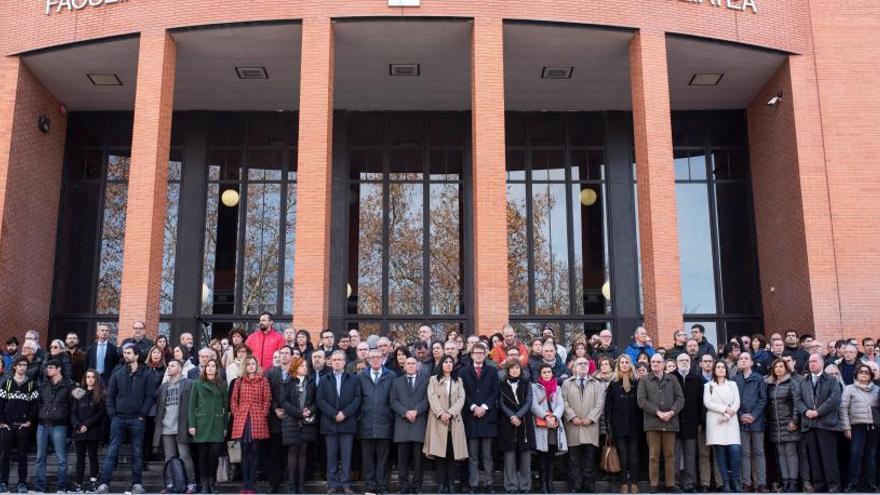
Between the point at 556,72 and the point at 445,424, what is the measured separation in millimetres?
10876

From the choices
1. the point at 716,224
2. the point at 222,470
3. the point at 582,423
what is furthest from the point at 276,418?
the point at 716,224

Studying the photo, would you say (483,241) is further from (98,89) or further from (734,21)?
(98,89)

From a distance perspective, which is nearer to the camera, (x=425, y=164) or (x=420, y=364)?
(x=420, y=364)

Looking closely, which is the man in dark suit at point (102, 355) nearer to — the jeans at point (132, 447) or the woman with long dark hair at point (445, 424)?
the jeans at point (132, 447)

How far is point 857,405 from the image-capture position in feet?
35.9

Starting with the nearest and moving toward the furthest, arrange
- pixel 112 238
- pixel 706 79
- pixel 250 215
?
pixel 706 79
pixel 250 215
pixel 112 238

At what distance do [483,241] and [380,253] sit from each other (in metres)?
4.76

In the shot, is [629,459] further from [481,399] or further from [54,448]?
[54,448]

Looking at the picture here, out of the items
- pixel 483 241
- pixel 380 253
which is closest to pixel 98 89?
pixel 380 253

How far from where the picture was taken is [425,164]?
68.2 ft

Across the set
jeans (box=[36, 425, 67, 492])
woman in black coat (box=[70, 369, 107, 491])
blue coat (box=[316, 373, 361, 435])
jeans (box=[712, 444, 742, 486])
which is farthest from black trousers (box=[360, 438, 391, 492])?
jeans (box=[712, 444, 742, 486])

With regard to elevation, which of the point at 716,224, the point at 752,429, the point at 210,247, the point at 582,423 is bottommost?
the point at 752,429

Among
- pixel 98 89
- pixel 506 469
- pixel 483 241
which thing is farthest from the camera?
pixel 98 89

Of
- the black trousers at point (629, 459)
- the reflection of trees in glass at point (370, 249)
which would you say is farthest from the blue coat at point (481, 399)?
the reflection of trees in glass at point (370, 249)
